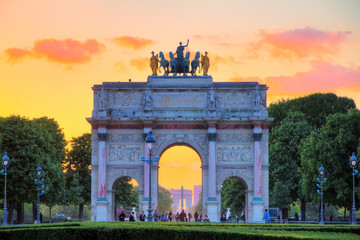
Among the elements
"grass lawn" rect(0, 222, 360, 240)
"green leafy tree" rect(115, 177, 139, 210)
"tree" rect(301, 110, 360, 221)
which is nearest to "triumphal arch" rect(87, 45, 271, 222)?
"tree" rect(301, 110, 360, 221)

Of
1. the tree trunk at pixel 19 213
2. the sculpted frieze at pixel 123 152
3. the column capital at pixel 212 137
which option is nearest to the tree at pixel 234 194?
the column capital at pixel 212 137

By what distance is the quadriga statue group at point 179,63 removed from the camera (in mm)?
64312

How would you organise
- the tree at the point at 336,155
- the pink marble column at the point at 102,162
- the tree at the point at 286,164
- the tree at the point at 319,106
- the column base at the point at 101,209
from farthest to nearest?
1. the tree at the point at 319,106
2. the tree at the point at 286,164
3. the pink marble column at the point at 102,162
4. the column base at the point at 101,209
5. the tree at the point at 336,155

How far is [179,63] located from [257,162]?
11434mm

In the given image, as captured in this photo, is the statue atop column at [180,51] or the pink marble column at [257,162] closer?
the pink marble column at [257,162]

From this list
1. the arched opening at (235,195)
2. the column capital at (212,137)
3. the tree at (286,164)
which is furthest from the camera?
the arched opening at (235,195)

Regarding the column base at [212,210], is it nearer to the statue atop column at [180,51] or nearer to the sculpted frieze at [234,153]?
the sculpted frieze at [234,153]

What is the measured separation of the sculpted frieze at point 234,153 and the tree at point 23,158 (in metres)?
16.7

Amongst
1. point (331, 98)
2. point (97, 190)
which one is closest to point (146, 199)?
point (97, 190)

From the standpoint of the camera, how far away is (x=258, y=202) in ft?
201

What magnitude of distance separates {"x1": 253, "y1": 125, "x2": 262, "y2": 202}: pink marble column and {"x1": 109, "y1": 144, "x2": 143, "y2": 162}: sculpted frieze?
10.2 metres

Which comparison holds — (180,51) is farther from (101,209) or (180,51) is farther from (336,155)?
(336,155)

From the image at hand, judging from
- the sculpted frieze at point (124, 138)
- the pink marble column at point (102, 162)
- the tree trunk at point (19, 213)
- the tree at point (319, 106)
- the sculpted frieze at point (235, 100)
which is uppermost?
the tree at point (319, 106)

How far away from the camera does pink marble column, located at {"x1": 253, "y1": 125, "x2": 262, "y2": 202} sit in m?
61.7
